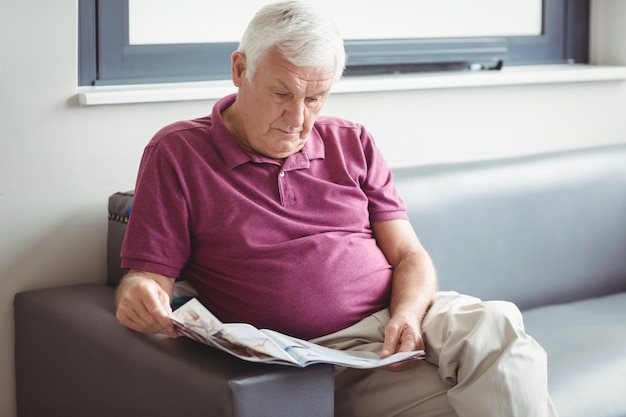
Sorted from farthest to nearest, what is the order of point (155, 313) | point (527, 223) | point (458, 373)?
1. point (527, 223)
2. point (458, 373)
3. point (155, 313)

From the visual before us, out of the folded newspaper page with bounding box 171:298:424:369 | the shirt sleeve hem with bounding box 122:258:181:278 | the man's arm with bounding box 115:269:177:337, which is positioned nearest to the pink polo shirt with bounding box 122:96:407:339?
the shirt sleeve hem with bounding box 122:258:181:278

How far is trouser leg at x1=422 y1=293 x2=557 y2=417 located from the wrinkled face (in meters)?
0.51

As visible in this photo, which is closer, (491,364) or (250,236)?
(491,364)

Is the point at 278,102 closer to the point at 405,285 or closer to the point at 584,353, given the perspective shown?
the point at 405,285

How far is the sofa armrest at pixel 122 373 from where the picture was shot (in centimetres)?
171

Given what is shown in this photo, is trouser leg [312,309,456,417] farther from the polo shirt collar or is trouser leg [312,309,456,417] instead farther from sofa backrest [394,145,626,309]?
sofa backrest [394,145,626,309]

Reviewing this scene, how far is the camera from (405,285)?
2.16m

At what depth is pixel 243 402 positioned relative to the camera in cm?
167

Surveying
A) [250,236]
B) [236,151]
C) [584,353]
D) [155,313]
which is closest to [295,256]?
[250,236]

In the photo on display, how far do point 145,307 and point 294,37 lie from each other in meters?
0.62

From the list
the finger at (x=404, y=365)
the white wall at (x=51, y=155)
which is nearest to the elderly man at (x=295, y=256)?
the finger at (x=404, y=365)

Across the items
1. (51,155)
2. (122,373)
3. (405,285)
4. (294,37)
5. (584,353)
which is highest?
(294,37)

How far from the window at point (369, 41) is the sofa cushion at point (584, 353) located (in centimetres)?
92

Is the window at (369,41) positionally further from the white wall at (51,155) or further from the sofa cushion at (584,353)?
the sofa cushion at (584,353)
